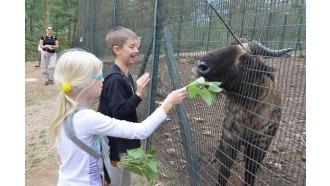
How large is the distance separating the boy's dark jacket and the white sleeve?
0.56 metres

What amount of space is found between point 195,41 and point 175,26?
1.82ft

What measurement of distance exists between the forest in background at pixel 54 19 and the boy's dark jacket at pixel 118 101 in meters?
17.2

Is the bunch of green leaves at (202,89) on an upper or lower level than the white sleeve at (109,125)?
upper

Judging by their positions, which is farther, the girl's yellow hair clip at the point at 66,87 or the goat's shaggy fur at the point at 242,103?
the goat's shaggy fur at the point at 242,103

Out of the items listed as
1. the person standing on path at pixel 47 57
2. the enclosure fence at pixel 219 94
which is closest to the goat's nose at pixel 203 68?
the enclosure fence at pixel 219 94

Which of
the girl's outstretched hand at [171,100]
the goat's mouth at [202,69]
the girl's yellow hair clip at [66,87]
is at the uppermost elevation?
the goat's mouth at [202,69]

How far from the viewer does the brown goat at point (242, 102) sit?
2.82m

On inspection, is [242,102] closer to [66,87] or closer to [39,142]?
[66,87]

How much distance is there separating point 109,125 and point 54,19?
2332 cm

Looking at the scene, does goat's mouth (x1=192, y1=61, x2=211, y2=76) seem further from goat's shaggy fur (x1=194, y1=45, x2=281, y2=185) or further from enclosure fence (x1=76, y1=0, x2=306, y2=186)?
enclosure fence (x1=76, y1=0, x2=306, y2=186)

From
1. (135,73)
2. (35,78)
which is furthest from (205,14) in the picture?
(35,78)

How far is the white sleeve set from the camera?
7.40ft

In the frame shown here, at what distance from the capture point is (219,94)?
129 inches

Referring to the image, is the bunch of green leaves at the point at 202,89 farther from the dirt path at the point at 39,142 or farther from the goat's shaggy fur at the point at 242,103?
the dirt path at the point at 39,142
